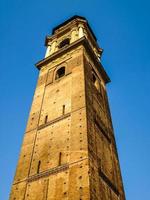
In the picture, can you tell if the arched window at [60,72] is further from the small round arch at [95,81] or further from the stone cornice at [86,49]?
the small round arch at [95,81]

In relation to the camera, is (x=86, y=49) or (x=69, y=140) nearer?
(x=69, y=140)

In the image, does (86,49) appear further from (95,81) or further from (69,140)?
(69,140)

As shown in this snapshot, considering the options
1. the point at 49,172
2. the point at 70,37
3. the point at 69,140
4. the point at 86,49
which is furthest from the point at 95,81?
the point at 49,172

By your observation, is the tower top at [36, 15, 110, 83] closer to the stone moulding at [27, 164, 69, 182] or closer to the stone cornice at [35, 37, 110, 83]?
the stone cornice at [35, 37, 110, 83]

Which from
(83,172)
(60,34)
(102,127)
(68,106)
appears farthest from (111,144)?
(60,34)

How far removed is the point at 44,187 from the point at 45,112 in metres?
5.25

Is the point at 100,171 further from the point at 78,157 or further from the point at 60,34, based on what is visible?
the point at 60,34

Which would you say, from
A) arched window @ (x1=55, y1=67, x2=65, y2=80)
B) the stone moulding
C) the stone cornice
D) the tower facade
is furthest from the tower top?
the stone moulding

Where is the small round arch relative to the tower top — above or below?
below

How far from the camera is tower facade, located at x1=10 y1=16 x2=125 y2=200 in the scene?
10766mm

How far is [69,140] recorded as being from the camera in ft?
40.8

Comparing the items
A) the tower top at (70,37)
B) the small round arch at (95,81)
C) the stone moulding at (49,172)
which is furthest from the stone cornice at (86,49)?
the stone moulding at (49,172)

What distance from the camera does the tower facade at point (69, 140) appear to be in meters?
10.8

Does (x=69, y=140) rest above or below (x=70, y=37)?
below
